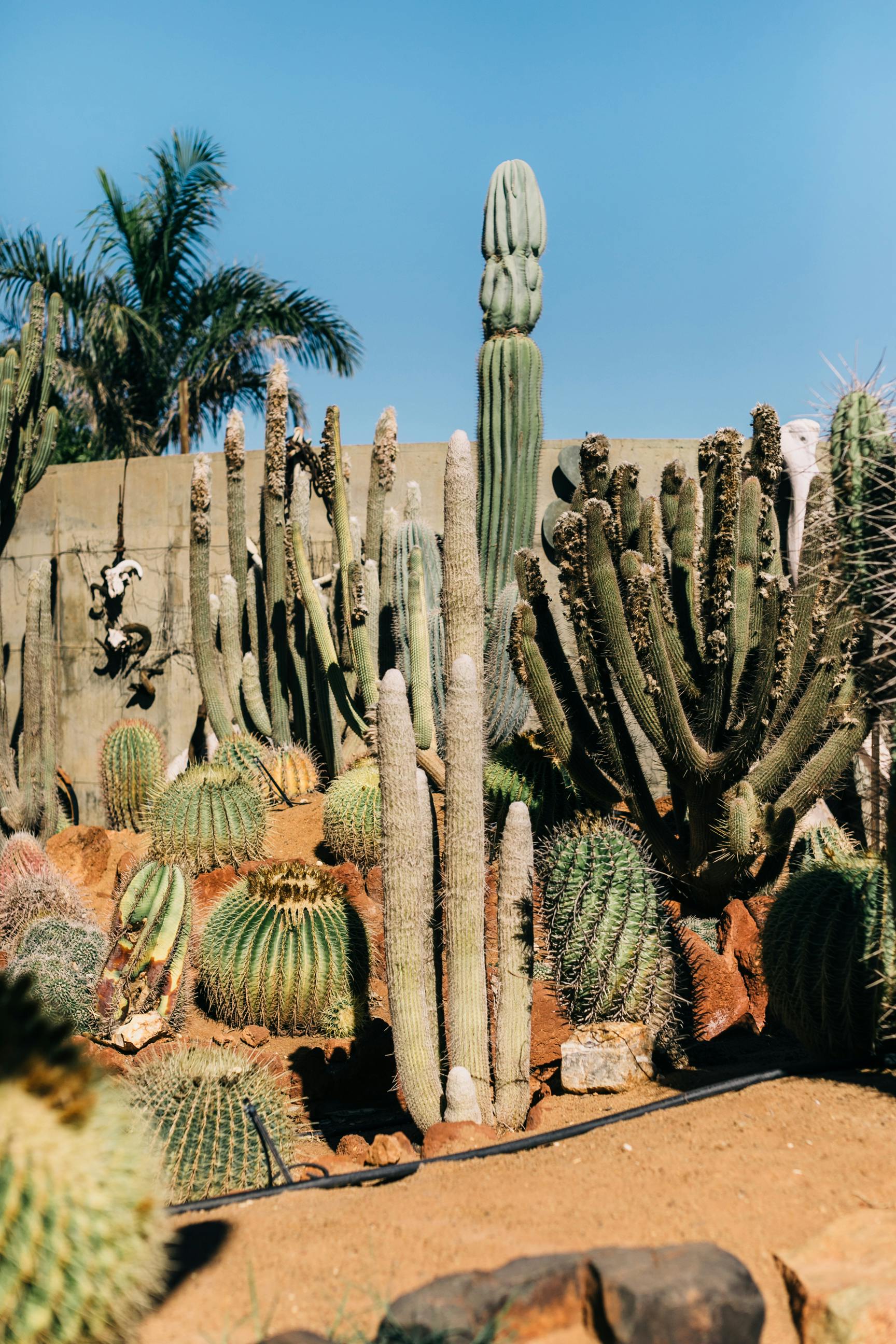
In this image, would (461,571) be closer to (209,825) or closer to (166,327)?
(209,825)

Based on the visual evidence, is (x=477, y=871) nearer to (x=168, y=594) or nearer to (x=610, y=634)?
(x=610, y=634)

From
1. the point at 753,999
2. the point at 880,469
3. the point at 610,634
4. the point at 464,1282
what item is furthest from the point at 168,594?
the point at 464,1282

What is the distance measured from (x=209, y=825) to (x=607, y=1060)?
362cm

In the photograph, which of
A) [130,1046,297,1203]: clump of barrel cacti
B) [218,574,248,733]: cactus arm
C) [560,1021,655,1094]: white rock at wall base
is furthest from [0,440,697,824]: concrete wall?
[130,1046,297,1203]: clump of barrel cacti

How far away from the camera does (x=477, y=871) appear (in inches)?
163

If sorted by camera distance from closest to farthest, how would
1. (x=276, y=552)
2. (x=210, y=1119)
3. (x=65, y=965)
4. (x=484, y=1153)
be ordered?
(x=484, y=1153) < (x=210, y=1119) < (x=65, y=965) < (x=276, y=552)

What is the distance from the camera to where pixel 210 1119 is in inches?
147

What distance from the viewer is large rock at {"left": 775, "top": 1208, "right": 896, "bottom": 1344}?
2223mm

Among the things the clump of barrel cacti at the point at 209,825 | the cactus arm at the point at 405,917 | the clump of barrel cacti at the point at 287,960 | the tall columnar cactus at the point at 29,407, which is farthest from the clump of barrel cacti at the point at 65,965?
the tall columnar cactus at the point at 29,407

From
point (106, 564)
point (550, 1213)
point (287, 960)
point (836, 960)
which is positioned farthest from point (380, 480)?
point (550, 1213)

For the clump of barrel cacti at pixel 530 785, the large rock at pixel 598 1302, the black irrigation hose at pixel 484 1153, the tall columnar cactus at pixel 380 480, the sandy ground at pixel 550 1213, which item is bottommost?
the black irrigation hose at pixel 484 1153

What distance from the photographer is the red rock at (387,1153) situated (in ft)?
11.8

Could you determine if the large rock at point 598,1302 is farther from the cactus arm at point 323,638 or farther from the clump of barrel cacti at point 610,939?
the cactus arm at point 323,638

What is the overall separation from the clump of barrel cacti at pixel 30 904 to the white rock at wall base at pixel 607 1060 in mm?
3430
